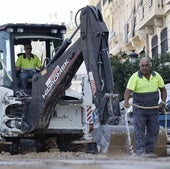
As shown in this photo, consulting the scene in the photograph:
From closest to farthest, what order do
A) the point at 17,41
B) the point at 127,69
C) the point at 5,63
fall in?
the point at 5,63, the point at 17,41, the point at 127,69

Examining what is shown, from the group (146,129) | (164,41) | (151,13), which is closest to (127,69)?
(164,41)

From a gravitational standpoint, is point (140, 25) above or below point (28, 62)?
above

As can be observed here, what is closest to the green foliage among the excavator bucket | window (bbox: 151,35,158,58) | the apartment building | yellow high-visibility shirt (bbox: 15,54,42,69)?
the apartment building

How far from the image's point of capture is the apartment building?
29.6 m

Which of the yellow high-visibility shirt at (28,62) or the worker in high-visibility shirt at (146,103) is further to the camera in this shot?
the yellow high-visibility shirt at (28,62)

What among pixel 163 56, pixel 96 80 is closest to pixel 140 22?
pixel 163 56

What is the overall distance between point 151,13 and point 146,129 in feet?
68.1

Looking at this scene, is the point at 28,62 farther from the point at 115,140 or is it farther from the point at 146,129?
the point at 146,129

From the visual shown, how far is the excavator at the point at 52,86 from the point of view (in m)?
10.6

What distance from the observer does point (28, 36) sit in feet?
40.5

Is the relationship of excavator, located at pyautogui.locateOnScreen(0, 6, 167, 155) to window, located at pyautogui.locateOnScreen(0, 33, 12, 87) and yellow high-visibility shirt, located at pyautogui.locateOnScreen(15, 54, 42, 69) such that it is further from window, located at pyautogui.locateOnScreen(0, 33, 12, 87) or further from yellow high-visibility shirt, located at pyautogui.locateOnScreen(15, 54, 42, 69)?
yellow high-visibility shirt, located at pyautogui.locateOnScreen(15, 54, 42, 69)

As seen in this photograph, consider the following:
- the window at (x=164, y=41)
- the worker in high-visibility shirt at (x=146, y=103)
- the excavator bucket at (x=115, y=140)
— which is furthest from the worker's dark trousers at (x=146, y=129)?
the window at (x=164, y=41)

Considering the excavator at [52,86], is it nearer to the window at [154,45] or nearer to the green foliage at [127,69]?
the green foliage at [127,69]

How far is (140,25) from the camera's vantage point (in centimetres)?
3288
